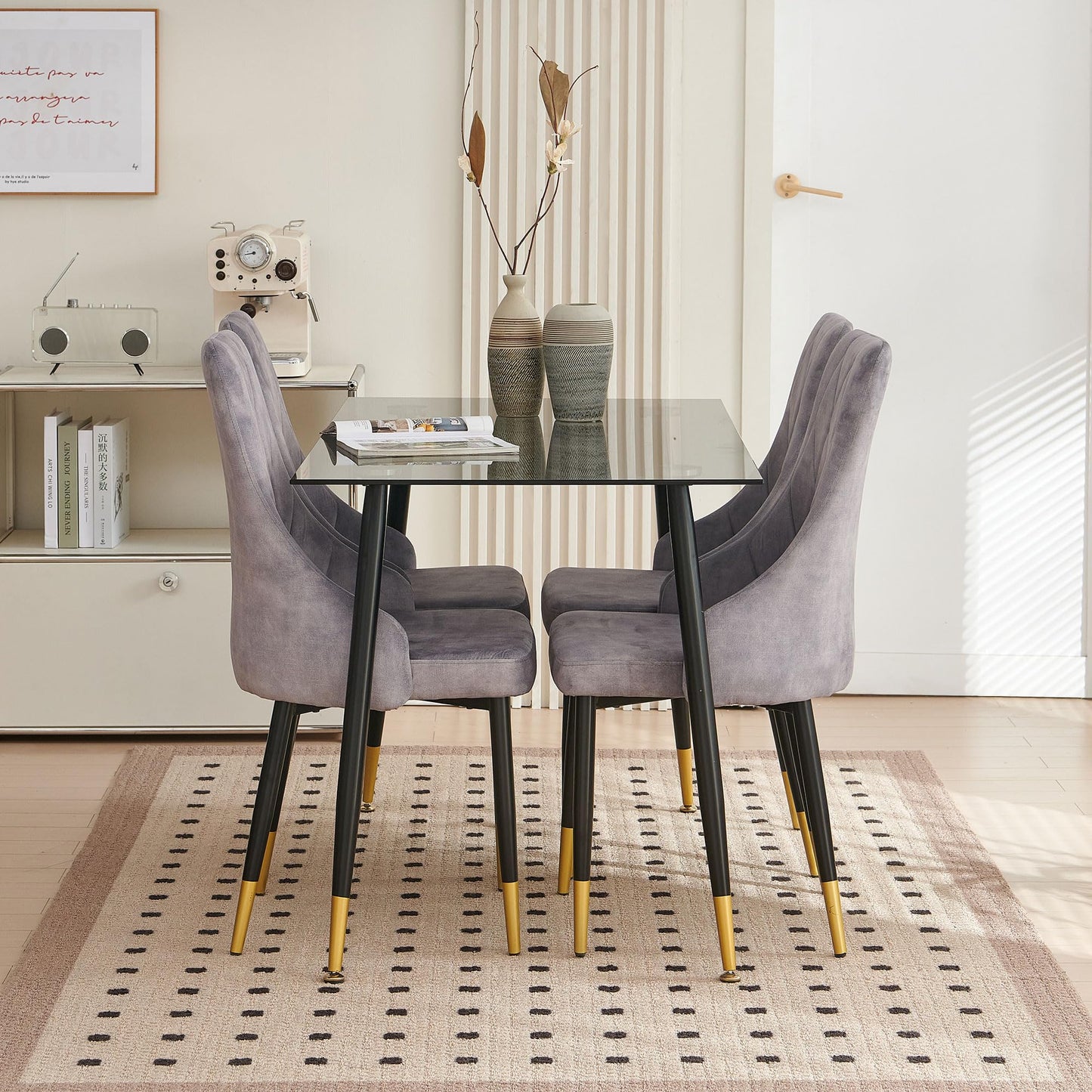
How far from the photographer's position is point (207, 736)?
11.1 feet

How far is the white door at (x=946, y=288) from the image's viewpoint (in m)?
3.54

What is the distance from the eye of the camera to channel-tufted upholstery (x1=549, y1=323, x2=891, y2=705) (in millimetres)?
2123

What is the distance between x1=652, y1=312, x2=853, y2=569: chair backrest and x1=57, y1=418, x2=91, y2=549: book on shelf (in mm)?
1384

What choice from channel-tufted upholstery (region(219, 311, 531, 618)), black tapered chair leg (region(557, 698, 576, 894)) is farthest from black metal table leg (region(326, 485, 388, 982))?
channel-tufted upholstery (region(219, 311, 531, 618))

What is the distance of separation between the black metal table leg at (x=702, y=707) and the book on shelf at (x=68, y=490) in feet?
5.75

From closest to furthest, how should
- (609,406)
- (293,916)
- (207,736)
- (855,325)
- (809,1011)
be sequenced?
(809,1011) < (293,916) < (609,406) < (207,736) < (855,325)

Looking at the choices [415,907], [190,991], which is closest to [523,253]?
[415,907]

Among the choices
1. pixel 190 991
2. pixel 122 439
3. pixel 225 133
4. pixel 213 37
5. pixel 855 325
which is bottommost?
pixel 190 991

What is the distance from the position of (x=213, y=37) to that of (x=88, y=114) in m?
0.36

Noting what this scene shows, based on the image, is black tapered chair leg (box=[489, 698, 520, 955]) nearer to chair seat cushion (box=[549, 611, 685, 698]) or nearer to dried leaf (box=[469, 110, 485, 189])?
chair seat cushion (box=[549, 611, 685, 698])

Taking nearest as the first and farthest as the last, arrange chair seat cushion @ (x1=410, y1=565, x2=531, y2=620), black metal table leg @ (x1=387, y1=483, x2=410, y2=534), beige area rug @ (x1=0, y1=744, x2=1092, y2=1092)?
beige area rug @ (x1=0, y1=744, x2=1092, y2=1092), chair seat cushion @ (x1=410, y1=565, x2=531, y2=620), black metal table leg @ (x1=387, y1=483, x2=410, y2=534)

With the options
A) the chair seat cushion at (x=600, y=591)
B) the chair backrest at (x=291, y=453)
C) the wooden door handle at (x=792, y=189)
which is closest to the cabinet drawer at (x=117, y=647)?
the chair backrest at (x=291, y=453)

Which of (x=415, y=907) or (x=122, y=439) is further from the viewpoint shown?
(x=122, y=439)

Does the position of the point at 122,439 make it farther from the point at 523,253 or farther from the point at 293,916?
the point at 293,916
